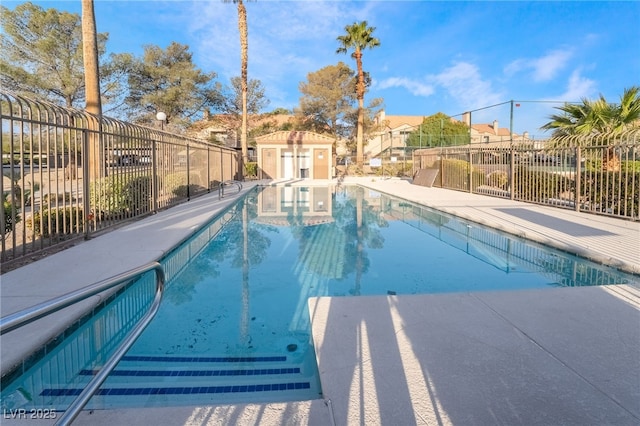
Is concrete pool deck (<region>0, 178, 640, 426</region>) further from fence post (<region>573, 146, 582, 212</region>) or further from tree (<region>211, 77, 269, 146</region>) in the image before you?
tree (<region>211, 77, 269, 146</region>)

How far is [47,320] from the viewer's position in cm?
353

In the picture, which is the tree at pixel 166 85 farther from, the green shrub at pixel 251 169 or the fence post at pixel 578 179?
the fence post at pixel 578 179

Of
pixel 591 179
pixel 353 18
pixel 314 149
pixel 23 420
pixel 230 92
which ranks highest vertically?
pixel 353 18

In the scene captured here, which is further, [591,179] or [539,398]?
[591,179]

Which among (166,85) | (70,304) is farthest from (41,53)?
(70,304)

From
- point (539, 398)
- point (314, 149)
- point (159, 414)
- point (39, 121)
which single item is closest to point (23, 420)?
point (159, 414)

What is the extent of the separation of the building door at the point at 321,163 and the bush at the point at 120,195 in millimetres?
20153

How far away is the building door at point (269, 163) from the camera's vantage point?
2917cm

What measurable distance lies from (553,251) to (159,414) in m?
6.76

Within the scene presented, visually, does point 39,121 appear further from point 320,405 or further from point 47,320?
point 320,405

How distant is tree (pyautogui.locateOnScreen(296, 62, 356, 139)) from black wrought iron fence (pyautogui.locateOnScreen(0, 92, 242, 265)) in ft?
94.0

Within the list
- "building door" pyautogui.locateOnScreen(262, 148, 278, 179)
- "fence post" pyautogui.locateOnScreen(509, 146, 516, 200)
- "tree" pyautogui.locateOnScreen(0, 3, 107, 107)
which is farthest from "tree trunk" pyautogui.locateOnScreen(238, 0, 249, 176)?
"fence post" pyautogui.locateOnScreen(509, 146, 516, 200)

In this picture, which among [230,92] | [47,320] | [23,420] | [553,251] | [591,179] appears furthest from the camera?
[230,92]

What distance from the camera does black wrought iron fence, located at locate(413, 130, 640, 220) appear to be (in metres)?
9.15
